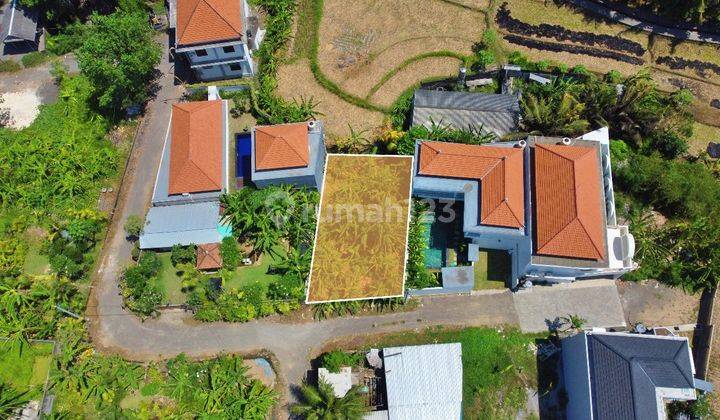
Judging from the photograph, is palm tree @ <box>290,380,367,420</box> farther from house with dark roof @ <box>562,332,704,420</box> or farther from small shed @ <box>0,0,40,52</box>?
small shed @ <box>0,0,40,52</box>

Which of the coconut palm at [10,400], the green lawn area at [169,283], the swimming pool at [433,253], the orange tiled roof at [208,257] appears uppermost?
the swimming pool at [433,253]

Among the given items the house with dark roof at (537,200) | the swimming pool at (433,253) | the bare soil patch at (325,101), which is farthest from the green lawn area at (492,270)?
the bare soil patch at (325,101)

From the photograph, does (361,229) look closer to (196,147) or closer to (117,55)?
(196,147)

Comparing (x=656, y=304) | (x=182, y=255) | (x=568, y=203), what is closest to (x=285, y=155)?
(x=182, y=255)

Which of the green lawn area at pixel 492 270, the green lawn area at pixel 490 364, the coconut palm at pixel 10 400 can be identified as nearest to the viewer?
the green lawn area at pixel 490 364

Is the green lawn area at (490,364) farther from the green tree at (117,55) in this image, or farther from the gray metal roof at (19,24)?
the gray metal roof at (19,24)

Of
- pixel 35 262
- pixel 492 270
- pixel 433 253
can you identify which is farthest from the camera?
pixel 35 262
